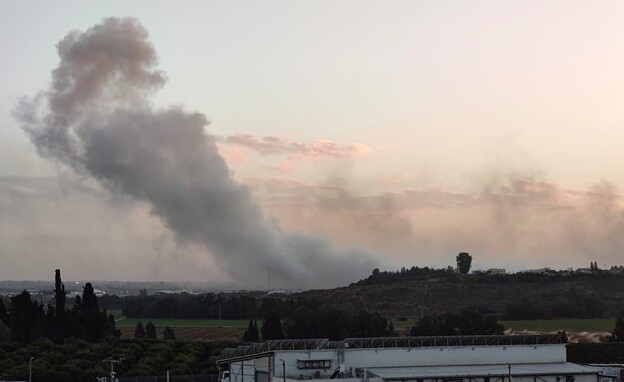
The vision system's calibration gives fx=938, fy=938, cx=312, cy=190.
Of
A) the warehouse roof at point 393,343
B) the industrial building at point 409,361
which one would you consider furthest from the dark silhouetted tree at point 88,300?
the industrial building at point 409,361

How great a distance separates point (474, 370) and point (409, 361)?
191 inches

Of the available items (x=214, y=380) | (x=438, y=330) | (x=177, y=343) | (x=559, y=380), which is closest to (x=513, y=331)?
(x=438, y=330)

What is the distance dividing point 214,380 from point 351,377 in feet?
88.5

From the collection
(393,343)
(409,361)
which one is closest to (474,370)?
(409,361)

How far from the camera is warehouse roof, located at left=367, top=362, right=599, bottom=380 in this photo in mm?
65500

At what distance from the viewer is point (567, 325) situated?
5935 inches

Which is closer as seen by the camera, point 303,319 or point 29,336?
point 29,336

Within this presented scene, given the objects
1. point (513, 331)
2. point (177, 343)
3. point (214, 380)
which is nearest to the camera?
point (214, 380)

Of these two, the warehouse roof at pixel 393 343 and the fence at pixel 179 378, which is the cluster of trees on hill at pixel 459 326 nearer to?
the fence at pixel 179 378

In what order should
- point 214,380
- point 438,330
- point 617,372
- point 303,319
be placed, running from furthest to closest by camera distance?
point 303,319 < point 438,330 < point 214,380 < point 617,372

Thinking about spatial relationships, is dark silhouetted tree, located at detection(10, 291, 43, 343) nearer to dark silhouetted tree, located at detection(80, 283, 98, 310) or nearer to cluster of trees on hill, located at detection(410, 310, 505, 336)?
dark silhouetted tree, located at detection(80, 283, 98, 310)

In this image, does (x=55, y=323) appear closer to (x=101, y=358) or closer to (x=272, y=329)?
(x=101, y=358)

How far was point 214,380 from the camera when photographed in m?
88.9

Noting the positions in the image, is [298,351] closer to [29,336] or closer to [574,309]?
[29,336]
